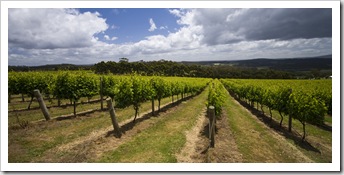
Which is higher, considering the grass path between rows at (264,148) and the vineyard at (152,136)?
the vineyard at (152,136)

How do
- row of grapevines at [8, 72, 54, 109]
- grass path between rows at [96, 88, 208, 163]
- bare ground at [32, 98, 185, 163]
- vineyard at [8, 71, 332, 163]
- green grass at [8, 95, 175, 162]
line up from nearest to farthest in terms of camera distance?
bare ground at [32, 98, 185, 163] → green grass at [8, 95, 175, 162] → grass path between rows at [96, 88, 208, 163] → vineyard at [8, 71, 332, 163] → row of grapevines at [8, 72, 54, 109]

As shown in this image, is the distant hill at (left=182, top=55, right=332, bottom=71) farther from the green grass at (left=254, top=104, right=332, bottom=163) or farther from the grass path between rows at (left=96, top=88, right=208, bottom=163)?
the grass path between rows at (left=96, top=88, right=208, bottom=163)

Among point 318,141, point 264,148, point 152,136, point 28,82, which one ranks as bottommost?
point 318,141

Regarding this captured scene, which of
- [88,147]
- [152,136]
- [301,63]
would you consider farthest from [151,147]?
[301,63]

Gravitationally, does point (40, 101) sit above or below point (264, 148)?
above

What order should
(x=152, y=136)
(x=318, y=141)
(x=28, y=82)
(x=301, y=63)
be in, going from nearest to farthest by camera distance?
1. (x=152, y=136)
2. (x=318, y=141)
3. (x=301, y=63)
4. (x=28, y=82)

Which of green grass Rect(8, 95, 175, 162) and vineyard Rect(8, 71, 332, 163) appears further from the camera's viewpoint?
vineyard Rect(8, 71, 332, 163)

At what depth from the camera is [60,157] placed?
663 cm

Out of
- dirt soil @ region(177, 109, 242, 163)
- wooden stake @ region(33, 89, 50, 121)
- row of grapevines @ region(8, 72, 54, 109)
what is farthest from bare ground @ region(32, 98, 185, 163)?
row of grapevines @ region(8, 72, 54, 109)

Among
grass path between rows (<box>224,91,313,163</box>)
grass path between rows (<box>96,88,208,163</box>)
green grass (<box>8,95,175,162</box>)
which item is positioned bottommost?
grass path between rows (<box>224,91,313,163</box>)

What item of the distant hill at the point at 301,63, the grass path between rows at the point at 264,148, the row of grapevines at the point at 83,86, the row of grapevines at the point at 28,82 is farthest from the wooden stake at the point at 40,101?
the distant hill at the point at 301,63

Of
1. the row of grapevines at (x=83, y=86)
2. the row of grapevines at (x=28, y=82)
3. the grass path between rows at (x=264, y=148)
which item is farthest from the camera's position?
the row of grapevines at (x=28, y=82)

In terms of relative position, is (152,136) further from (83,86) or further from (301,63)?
(301,63)

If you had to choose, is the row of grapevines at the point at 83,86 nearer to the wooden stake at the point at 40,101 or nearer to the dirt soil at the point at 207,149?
the wooden stake at the point at 40,101
